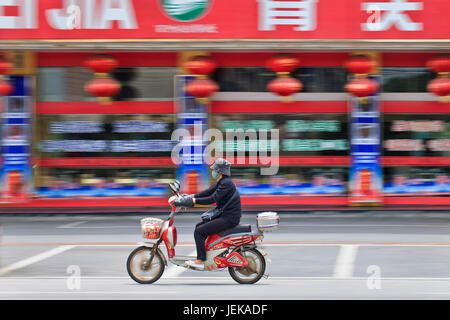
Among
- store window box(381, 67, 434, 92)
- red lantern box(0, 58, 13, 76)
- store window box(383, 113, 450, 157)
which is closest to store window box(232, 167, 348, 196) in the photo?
store window box(383, 113, 450, 157)

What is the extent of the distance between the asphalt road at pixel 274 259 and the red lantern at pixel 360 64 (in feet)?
13.0

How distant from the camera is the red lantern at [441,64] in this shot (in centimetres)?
1940

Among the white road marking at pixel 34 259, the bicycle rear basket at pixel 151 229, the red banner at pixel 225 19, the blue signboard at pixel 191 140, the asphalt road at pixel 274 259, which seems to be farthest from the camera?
the blue signboard at pixel 191 140

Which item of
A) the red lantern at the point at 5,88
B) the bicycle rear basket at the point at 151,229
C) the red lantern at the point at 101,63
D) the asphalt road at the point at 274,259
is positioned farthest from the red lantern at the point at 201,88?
the bicycle rear basket at the point at 151,229

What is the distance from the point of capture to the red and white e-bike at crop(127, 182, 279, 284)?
993 centimetres

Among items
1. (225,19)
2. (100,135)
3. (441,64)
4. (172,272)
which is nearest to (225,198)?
(172,272)

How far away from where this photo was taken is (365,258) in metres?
12.9

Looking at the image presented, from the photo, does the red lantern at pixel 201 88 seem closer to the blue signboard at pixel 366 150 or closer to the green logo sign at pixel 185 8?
the green logo sign at pixel 185 8

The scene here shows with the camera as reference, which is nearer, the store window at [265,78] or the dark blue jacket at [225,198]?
the dark blue jacket at [225,198]

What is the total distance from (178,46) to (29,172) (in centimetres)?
561

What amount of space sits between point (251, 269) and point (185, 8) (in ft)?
36.2

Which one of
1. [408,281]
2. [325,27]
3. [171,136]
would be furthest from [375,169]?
[408,281]

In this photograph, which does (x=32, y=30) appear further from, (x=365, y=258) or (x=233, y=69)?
(x=365, y=258)

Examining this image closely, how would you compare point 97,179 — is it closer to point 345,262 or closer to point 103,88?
point 103,88
